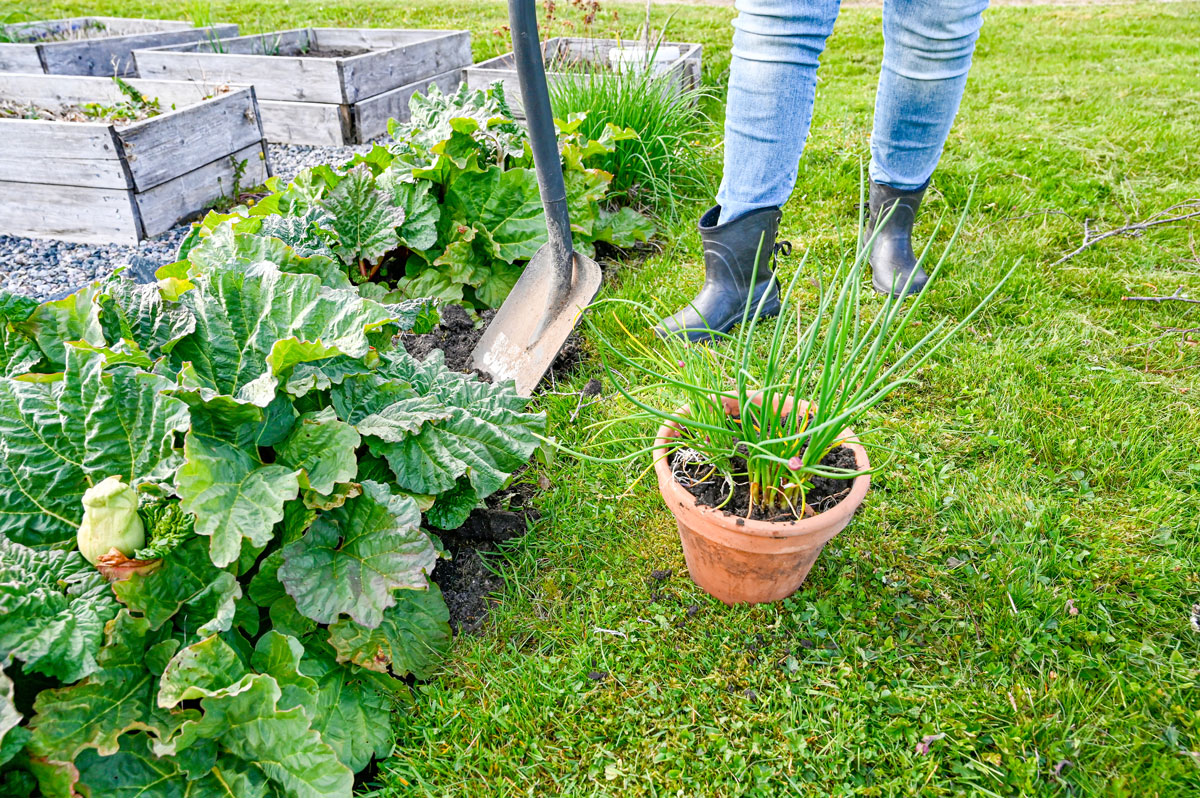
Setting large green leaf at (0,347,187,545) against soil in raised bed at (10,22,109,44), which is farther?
soil in raised bed at (10,22,109,44)

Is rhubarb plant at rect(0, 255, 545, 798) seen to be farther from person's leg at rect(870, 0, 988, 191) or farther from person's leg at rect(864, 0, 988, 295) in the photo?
person's leg at rect(870, 0, 988, 191)

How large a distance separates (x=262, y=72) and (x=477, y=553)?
3.70 m

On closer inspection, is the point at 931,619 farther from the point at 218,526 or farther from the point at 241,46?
the point at 241,46

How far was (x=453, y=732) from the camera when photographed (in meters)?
1.31

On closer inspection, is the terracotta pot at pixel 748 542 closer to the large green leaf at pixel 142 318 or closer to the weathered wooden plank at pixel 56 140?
the large green leaf at pixel 142 318

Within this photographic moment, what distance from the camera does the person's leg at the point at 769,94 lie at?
1.80 meters

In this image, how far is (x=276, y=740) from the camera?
1.10 meters

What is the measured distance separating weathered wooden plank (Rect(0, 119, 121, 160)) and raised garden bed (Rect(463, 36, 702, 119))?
169 centimetres

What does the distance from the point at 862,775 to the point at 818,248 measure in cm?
198

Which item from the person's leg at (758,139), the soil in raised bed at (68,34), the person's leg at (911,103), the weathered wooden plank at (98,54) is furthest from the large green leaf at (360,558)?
the soil in raised bed at (68,34)

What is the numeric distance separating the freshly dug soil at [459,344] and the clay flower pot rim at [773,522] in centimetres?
84

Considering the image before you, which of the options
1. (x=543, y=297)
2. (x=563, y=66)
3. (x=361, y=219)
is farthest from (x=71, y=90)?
(x=543, y=297)

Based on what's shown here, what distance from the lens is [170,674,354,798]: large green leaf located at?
1.09m

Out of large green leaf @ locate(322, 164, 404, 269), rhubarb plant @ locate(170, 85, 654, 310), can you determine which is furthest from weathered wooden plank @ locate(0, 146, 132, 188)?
large green leaf @ locate(322, 164, 404, 269)
